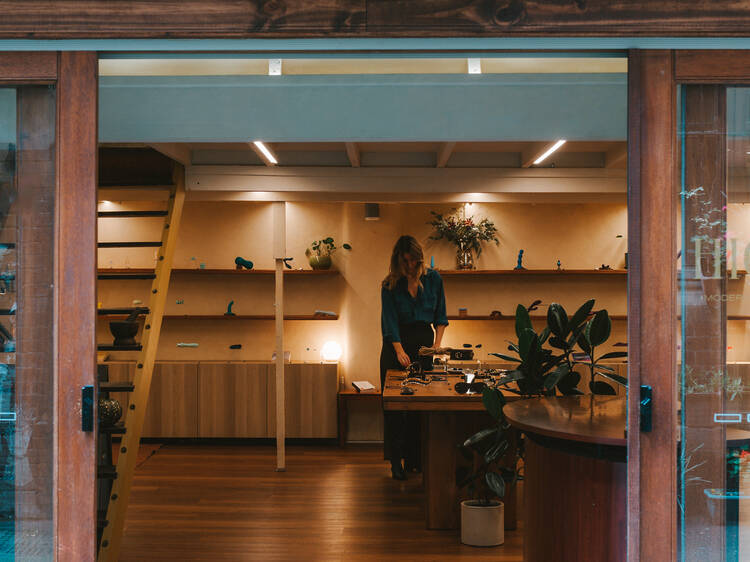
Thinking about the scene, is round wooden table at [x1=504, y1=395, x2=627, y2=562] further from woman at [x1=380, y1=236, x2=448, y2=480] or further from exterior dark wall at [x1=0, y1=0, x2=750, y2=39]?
woman at [x1=380, y1=236, x2=448, y2=480]

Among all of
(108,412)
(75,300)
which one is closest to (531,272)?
(108,412)

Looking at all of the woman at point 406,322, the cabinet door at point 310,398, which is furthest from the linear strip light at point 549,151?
the cabinet door at point 310,398

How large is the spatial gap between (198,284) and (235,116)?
4629 mm

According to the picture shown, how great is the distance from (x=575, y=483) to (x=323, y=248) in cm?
512

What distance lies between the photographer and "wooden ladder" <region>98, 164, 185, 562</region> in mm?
3969

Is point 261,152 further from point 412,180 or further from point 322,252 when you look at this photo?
point 322,252

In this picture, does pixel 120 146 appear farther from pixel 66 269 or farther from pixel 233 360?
pixel 66 269

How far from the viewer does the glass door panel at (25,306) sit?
2338mm

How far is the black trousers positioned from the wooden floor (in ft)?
0.74

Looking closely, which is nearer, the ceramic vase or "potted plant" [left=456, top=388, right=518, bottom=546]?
"potted plant" [left=456, top=388, right=518, bottom=546]

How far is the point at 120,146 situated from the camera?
5.60m

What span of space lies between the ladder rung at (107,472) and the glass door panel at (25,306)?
1689 millimetres

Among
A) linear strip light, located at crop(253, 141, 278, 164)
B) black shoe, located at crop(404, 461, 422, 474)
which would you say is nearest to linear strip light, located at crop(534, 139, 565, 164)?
linear strip light, located at crop(253, 141, 278, 164)

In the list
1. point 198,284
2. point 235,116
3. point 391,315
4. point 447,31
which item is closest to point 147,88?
point 235,116
